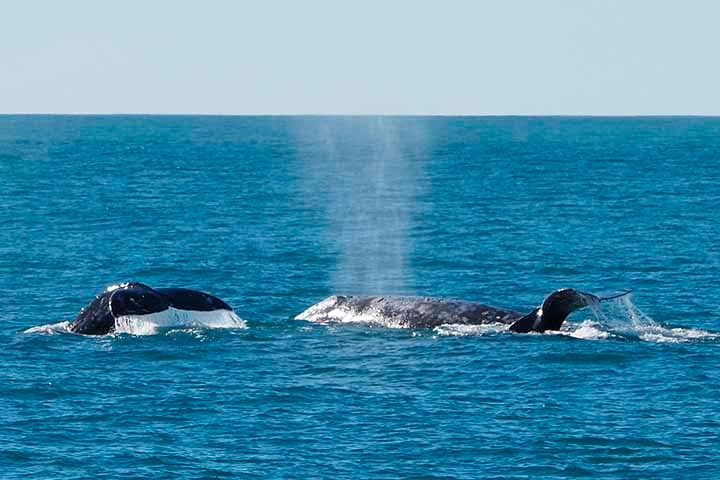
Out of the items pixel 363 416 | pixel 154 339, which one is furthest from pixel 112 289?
pixel 363 416

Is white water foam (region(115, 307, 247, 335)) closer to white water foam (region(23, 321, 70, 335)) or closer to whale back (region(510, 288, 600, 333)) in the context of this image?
white water foam (region(23, 321, 70, 335))

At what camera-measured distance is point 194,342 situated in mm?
34375

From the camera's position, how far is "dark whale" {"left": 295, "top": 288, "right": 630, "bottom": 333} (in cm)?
3434

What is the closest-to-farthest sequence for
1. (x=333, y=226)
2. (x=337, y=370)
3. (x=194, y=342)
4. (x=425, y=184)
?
(x=337, y=370), (x=194, y=342), (x=333, y=226), (x=425, y=184)

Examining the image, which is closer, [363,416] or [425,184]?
[363,416]

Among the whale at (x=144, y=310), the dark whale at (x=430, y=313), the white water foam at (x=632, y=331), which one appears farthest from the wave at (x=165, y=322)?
the white water foam at (x=632, y=331)

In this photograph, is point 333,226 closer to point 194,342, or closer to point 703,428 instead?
point 194,342

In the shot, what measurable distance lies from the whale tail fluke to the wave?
23.2 ft

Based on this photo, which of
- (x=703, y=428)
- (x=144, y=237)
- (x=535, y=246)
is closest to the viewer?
(x=703, y=428)

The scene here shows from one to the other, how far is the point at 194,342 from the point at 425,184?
72.7 m

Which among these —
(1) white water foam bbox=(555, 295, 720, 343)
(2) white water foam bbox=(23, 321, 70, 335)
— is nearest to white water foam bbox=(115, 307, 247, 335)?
(2) white water foam bbox=(23, 321, 70, 335)

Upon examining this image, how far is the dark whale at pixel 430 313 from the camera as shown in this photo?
34.3 metres

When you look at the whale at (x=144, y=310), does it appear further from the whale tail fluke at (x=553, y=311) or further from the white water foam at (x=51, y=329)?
the whale tail fluke at (x=553, y=311)

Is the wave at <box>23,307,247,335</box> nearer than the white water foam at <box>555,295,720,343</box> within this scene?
No
